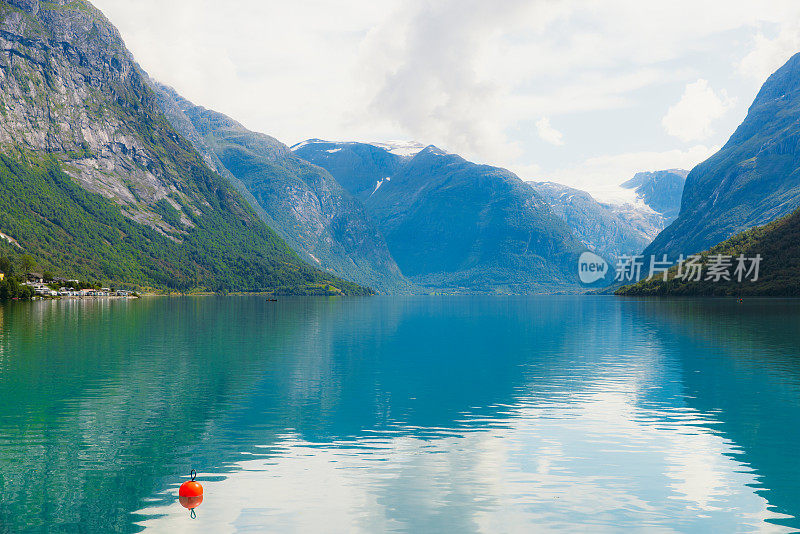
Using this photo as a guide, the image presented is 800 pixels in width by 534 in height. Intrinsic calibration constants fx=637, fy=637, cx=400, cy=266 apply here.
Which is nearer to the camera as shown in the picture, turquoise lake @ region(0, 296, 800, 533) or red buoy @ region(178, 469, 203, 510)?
turquoise lake @ region(0, 296, 800, 533)

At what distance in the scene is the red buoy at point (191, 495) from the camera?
1015 inches

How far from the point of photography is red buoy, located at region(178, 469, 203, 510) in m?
25.8

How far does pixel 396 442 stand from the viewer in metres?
36.2

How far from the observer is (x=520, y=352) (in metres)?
83.8

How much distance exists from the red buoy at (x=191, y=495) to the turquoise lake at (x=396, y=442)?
0.29 m

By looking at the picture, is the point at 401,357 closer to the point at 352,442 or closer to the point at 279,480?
the point at 352,442

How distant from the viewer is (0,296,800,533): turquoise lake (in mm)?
25375

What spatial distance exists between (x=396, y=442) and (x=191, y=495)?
1319 centimetres

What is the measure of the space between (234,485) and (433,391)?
27027 mm

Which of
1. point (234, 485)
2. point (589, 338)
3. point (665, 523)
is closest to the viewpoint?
point (665, 523)

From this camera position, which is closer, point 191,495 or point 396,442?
point 191,495

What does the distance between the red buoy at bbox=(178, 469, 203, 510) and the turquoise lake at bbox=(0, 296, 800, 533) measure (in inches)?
11.6

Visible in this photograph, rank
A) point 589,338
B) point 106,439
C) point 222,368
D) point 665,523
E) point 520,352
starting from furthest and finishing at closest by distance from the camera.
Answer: point 589,338 → point 520,352 → point 222,368 → point 106,439 → point 665,523

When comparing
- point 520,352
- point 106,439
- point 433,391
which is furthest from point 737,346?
point 106,439
